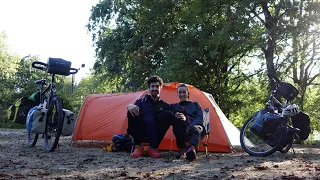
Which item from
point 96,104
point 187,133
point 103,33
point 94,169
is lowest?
point 94,169

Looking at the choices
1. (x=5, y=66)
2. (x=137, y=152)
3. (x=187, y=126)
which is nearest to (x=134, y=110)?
(x=137, y=152)

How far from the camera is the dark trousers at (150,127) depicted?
5.29 metres

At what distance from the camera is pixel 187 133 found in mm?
5133

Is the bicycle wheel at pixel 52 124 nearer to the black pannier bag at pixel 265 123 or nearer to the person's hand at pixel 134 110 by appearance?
the person's hand at pixel 134 110

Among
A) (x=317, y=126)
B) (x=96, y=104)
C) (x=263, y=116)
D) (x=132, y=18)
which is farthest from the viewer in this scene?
(x=132, y=18)

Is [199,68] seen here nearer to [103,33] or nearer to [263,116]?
[103,33]

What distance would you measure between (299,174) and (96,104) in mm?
4983

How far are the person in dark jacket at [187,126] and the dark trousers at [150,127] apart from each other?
5.2 inches

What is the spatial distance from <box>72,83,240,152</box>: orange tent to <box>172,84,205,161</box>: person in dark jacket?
3.43 ft

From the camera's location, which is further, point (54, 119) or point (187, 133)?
point (54, 119)

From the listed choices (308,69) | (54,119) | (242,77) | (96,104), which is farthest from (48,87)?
(242,77)

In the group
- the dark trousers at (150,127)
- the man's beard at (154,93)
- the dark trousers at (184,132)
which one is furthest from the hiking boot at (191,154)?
the man's beard at (154,93)

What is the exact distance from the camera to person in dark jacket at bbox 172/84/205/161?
197 inches

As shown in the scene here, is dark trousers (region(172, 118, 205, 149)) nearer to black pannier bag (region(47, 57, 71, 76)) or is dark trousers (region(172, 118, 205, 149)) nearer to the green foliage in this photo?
black pannier bag (region(47, 57, 71, 76))
